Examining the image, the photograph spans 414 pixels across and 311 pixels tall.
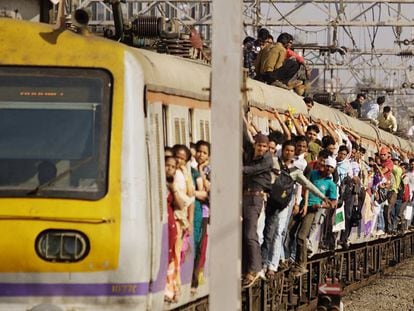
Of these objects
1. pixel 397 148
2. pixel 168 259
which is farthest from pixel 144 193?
pixel 397 148

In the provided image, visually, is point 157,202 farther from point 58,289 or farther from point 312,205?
point 312,205

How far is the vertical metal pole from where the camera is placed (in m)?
6.37

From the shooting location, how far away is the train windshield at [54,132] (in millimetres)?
8695

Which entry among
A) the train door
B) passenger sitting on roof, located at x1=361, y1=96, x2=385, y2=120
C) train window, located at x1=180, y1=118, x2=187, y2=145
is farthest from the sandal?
passenger sitting on roof, located at x1=361, y1=96, x2=385, y2=120

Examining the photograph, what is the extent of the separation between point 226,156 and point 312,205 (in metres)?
9.34

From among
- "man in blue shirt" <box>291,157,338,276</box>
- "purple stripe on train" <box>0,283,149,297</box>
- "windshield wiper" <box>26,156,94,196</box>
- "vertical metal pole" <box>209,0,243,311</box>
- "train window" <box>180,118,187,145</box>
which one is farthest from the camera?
"man in blue shirt" <box>291,157,338,276</box>

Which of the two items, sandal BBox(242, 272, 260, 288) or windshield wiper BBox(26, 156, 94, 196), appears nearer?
windshield wiper BBox(26, 156, 94, 196)

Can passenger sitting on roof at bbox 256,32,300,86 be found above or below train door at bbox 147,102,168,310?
above

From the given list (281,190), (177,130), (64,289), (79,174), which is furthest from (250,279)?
(64,289)

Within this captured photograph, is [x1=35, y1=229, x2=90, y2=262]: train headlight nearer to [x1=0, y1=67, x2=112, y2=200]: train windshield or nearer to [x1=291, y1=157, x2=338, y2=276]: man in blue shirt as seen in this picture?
[x1=0, y1=67, x2=112, y2=200]: train windshield

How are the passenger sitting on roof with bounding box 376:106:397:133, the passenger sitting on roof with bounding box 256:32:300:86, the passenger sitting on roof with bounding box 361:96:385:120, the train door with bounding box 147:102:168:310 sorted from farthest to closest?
the passenger sitting on roof with bounding box 376:106:397:133 < the passenger sitting on roof with bounding box 361:96:385:120 < the passenger sitting on roof with bounding box 256:32:300:86 < the train door with bounding box 147:102:168:310

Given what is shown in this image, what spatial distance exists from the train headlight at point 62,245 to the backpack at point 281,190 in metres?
4.77

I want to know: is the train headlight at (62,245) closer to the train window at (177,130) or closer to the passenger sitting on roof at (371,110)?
the train window at (177,130)

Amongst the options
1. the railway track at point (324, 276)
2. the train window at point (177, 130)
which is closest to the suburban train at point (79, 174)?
the train window at point (177, 130)
